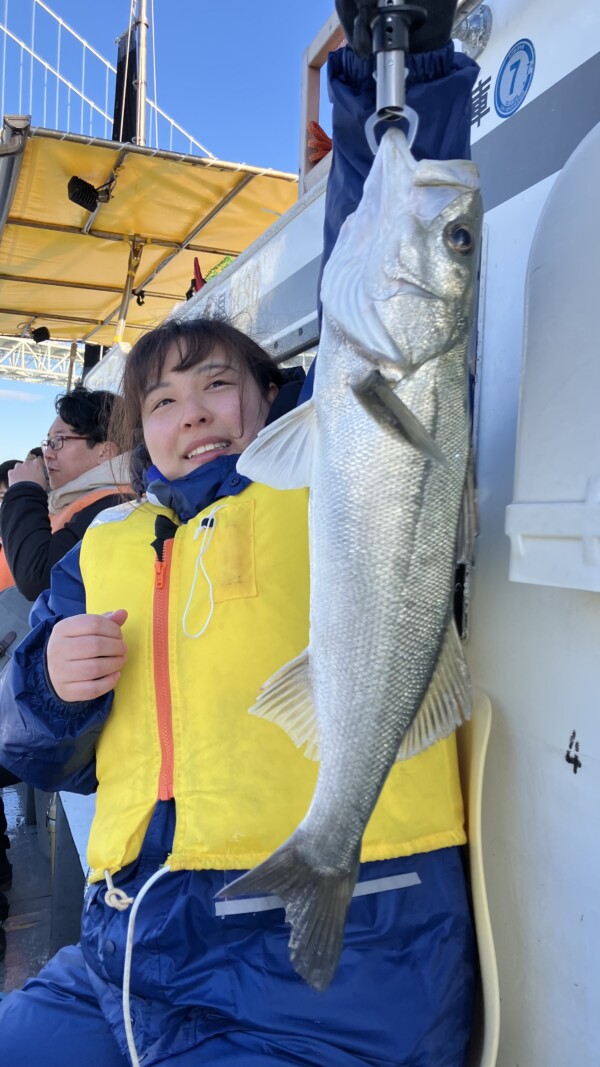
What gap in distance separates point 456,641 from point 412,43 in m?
1.22

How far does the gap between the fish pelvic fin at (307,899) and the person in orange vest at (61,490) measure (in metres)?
2.08

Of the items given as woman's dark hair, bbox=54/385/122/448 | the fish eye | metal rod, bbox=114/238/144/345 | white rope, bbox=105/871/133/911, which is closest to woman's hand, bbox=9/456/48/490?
woman's dark hair, bbox=54/385/122/448

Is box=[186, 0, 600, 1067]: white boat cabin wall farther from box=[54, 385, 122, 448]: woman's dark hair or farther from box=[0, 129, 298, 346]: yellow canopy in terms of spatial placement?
box=[0, 129, 298, 346]: yellow canopy

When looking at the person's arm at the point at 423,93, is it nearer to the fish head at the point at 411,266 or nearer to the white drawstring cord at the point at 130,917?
the fish head at the point at 411,266

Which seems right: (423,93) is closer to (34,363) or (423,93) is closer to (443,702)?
(443,702)

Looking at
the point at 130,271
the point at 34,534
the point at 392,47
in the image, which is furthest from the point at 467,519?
the point at 130,271

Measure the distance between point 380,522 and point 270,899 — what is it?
Answer: 88cm

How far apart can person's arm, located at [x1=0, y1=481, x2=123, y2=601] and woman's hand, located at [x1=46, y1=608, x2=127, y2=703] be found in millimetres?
1685

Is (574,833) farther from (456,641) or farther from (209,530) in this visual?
(209,530)

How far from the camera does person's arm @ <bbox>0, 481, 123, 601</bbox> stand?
3525 mm

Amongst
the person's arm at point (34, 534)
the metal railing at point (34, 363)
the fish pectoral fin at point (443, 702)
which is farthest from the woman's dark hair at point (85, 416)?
the metal railing at point (34, 363)

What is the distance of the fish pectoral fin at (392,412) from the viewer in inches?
49.9

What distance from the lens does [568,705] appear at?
4.91ft

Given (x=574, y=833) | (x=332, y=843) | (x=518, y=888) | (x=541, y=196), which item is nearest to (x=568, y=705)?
(x=574, y=833)
